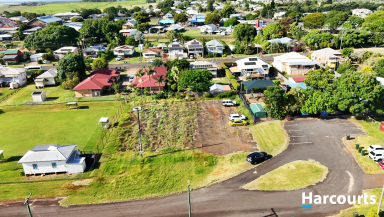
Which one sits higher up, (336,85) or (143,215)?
(336,85)

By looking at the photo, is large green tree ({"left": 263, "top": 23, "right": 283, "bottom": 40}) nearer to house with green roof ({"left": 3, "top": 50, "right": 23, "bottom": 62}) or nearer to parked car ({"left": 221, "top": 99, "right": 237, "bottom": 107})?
parked car ({"left": 221, "top": 99, "right": 237, "bottom": 107})

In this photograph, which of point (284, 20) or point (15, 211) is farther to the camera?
point (284, 20)

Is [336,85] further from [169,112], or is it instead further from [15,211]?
[15,211]

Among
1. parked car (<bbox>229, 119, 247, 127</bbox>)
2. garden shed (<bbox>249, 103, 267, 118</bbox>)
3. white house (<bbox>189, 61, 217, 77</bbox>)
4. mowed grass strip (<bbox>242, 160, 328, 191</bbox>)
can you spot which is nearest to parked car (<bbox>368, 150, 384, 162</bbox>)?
mowed grass strip (<bbox>242, 160, 328, 191</bbox>)

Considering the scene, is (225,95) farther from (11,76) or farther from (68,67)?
(11,76)

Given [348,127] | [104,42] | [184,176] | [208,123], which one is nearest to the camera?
[184,176]

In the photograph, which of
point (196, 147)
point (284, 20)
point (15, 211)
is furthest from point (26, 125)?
point (284, 20)

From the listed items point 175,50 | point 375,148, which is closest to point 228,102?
point 375,148

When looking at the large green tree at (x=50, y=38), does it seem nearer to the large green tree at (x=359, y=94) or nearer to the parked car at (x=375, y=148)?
the large green tree at (x=359, y=94)
